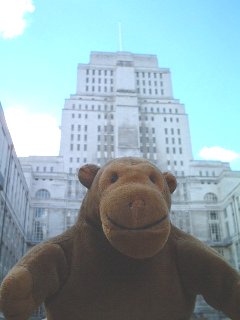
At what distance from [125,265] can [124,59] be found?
71.9 meters

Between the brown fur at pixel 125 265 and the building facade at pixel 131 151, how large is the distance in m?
39.5

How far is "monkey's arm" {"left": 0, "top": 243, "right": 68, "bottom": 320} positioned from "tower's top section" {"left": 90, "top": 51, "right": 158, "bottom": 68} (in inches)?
2778

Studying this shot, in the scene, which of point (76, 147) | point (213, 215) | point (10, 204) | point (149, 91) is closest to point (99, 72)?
point (149, 91)

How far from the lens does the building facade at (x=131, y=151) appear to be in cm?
4966

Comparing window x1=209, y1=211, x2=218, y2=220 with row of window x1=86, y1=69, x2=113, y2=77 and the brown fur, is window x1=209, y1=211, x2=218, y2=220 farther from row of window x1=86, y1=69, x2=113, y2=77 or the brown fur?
the brown fur

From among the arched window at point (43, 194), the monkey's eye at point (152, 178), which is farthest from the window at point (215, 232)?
the monkey's eye at point (152, 178)

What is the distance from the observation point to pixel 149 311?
2.78 metres

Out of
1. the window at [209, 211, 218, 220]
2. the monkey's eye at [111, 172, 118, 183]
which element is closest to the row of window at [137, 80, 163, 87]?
the window at [209, 211, 218, 220]

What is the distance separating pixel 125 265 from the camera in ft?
9.44

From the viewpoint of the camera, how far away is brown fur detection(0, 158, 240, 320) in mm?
2479

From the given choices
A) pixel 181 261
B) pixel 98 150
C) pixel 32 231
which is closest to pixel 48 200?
pixel 32 231

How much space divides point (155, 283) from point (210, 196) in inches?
2049

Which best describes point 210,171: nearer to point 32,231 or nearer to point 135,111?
point 135,111

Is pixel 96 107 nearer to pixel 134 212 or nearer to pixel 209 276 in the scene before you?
pixel 209 276
